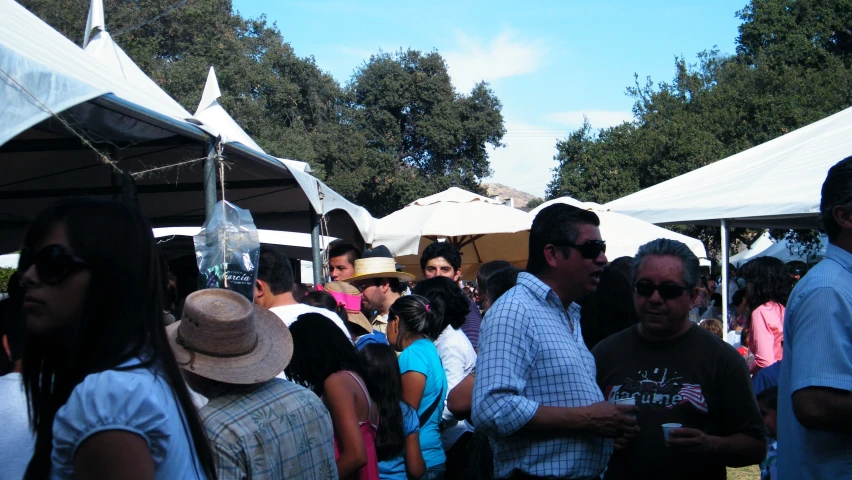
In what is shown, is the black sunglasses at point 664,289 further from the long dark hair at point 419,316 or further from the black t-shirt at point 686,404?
the long dark hair at point 419,316

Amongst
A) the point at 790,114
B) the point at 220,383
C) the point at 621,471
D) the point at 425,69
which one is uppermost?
the point at 425,69

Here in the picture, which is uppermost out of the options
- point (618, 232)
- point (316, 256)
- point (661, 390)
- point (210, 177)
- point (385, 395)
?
point (210, 177)

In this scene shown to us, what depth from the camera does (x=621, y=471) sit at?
9.64 ft

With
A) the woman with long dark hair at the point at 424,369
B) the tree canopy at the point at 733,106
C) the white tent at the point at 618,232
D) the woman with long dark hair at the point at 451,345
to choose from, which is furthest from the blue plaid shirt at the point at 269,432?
the tree canopy at the point at 733,106

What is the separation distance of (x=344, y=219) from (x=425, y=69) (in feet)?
Result: 115

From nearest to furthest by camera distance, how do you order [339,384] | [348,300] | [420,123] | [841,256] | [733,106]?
[841,256], [339,384], [348,300], [733,106], [420,123]

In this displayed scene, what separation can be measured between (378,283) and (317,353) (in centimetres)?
285

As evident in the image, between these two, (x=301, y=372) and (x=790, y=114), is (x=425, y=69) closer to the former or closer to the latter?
(x=790, y=114)

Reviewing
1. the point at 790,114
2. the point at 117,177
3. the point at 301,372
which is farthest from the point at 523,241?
the point at 790,114

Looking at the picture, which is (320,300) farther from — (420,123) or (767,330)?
(420,123)

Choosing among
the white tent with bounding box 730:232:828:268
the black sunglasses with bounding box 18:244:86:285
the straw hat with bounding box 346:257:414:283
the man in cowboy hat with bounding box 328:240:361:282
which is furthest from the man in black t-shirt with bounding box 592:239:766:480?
the white tent with bounding box 730:232:828:268

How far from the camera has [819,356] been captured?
2.24 meters

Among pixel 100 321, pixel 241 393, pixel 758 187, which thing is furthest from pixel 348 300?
pixel 758 187

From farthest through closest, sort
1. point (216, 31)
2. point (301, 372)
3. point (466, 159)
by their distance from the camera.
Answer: point (466, 159)
point (216, 31)
point (301, 372)
